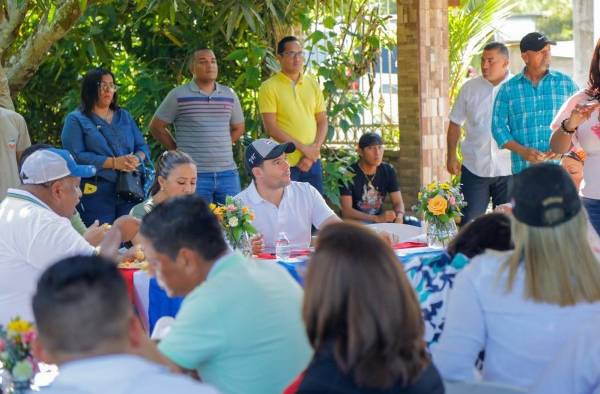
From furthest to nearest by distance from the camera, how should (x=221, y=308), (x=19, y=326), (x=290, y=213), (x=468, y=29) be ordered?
(x=468, y=29) → (x=290, y=213) → (x=19, y=326) → (x=221, y=308)

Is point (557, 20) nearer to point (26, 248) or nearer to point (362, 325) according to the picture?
point (26, 248)

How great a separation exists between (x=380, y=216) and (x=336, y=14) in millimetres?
2586

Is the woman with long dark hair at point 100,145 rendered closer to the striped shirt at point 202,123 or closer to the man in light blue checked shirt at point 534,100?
the striped shirt at point 202,123

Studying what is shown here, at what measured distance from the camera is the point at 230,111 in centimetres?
808

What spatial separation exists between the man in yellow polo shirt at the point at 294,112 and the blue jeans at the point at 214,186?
0.47 m

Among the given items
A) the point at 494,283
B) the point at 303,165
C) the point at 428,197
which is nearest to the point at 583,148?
the point at 428,197

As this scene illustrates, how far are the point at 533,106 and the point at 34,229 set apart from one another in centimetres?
411

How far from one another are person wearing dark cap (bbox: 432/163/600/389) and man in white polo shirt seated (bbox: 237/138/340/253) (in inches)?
109

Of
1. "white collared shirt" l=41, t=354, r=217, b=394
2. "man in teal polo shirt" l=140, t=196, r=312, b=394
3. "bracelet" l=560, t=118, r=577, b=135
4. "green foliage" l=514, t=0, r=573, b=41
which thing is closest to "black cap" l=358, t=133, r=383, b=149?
"bracelet" l=560, t=118, r=577, b=135

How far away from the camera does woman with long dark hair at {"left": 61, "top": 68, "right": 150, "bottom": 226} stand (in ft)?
24.1

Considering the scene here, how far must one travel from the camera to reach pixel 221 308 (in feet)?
9.84

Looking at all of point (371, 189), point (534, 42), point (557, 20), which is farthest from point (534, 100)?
point (557, 20)

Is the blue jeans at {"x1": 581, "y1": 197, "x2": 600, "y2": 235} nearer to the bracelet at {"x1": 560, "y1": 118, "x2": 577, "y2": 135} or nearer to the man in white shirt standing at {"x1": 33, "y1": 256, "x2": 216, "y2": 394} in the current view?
the bracelet at {"x1": 560, "y1": 118, "x2": 577, "y2": 135}

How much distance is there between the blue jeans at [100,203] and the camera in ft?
24.3
